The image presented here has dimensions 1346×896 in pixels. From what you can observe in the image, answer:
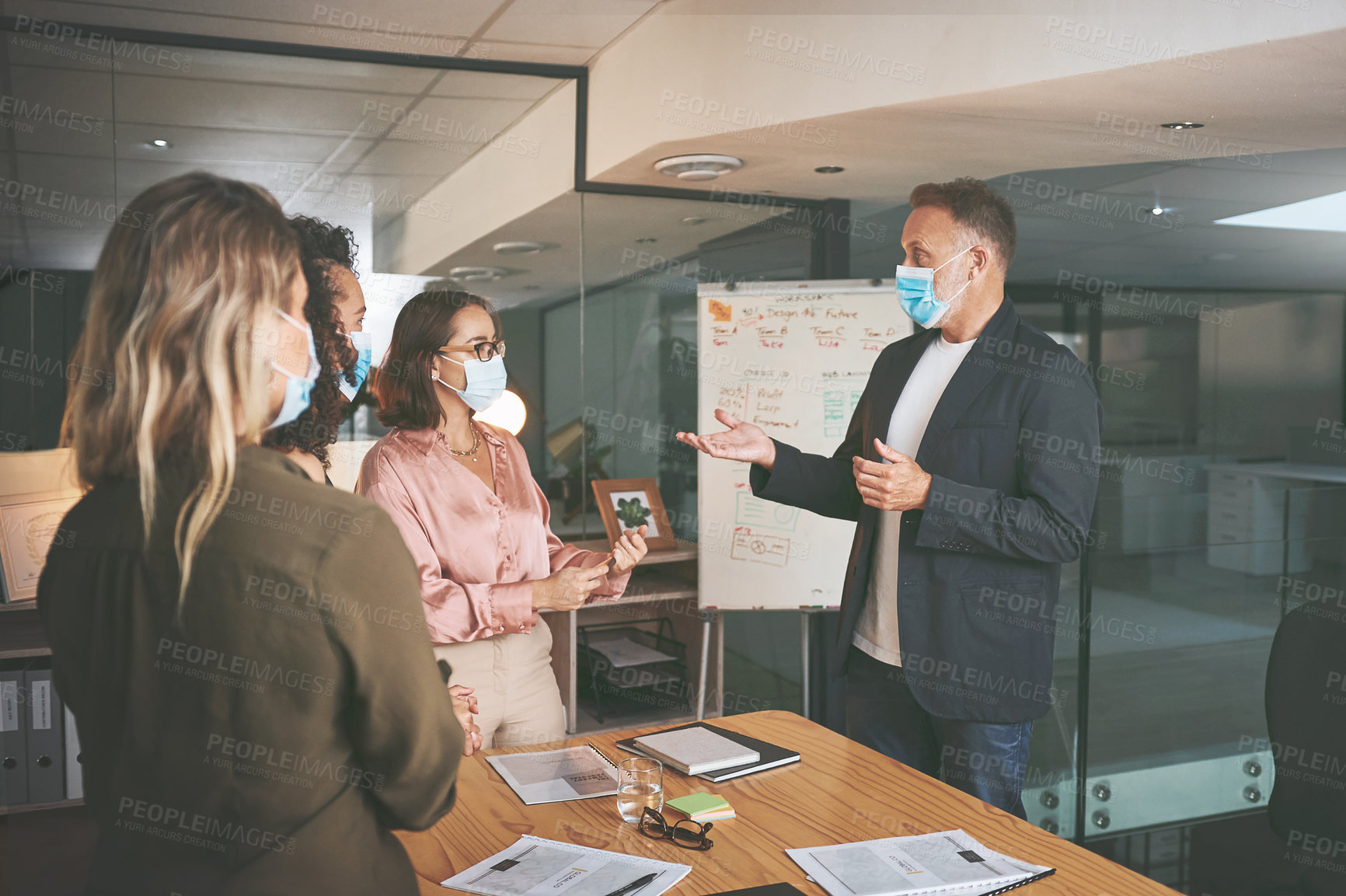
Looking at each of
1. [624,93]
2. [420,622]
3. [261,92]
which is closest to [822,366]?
[624,93]

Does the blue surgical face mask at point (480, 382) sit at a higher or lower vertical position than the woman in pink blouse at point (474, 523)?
higher

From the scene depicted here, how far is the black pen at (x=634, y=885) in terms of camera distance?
1255mm

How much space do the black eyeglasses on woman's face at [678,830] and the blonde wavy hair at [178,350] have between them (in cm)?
83

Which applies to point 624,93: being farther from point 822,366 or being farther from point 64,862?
point 64,862

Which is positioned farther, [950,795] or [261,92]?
[261,92]

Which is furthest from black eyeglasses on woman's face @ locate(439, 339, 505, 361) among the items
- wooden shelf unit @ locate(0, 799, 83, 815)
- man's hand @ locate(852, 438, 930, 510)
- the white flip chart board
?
wooden shelf unit @ locate(0, 799, 83, 815)

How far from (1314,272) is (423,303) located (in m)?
6.98

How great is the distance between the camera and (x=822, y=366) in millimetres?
3803

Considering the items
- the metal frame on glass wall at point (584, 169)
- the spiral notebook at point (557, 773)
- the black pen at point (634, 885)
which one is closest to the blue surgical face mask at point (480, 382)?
the spiral notebook at point (557, 773)

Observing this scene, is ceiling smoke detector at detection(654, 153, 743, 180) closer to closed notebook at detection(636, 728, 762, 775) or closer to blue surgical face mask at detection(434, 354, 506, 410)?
blue surgical face mask at detection(434, 354, 506, 410)

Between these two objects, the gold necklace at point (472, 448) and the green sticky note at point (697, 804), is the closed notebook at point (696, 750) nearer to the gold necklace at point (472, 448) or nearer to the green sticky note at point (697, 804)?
the green sticky note at point (697, 804)

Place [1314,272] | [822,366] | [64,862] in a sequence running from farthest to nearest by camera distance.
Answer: [1314,272] → [822,366] → [64,862]

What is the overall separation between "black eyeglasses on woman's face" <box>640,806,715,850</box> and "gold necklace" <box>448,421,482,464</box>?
3.57ft

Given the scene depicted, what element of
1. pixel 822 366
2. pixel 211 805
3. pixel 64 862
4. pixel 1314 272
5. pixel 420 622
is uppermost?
pixel 1314 272
